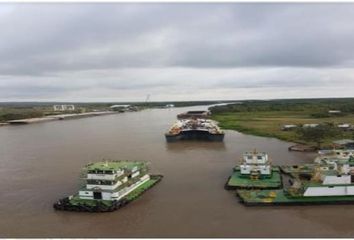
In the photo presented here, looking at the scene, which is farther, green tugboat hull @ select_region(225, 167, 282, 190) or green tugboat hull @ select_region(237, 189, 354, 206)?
green tugboat hull @ select_region(225, 167, 282, 190)

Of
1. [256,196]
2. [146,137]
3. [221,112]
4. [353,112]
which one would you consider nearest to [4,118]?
[221,112]

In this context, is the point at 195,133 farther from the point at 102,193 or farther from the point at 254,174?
Result: the point at 102,193

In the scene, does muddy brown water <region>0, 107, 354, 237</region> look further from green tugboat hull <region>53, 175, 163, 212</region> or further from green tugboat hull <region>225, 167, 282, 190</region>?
green tugboat hull <region>225, 167, 282, 190</region>

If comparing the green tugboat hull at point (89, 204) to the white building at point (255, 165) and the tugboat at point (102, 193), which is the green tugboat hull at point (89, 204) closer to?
the tugboat at point (102, 193)

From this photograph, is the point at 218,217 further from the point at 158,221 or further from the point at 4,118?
the point at 4,118

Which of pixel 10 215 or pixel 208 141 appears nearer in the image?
pixel 10 215

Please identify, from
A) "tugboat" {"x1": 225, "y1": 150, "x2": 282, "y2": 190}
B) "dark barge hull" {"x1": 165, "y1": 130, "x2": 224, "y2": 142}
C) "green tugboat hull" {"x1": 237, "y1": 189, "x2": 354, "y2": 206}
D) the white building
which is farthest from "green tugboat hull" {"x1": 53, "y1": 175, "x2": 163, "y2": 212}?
"dark barge hull" {"x1": 165, "y1": 130, "x2": 224, "y2": 142}

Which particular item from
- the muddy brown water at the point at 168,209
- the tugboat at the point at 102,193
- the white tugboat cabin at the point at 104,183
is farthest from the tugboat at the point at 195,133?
the white tugboat cabin at the point at 104,183
